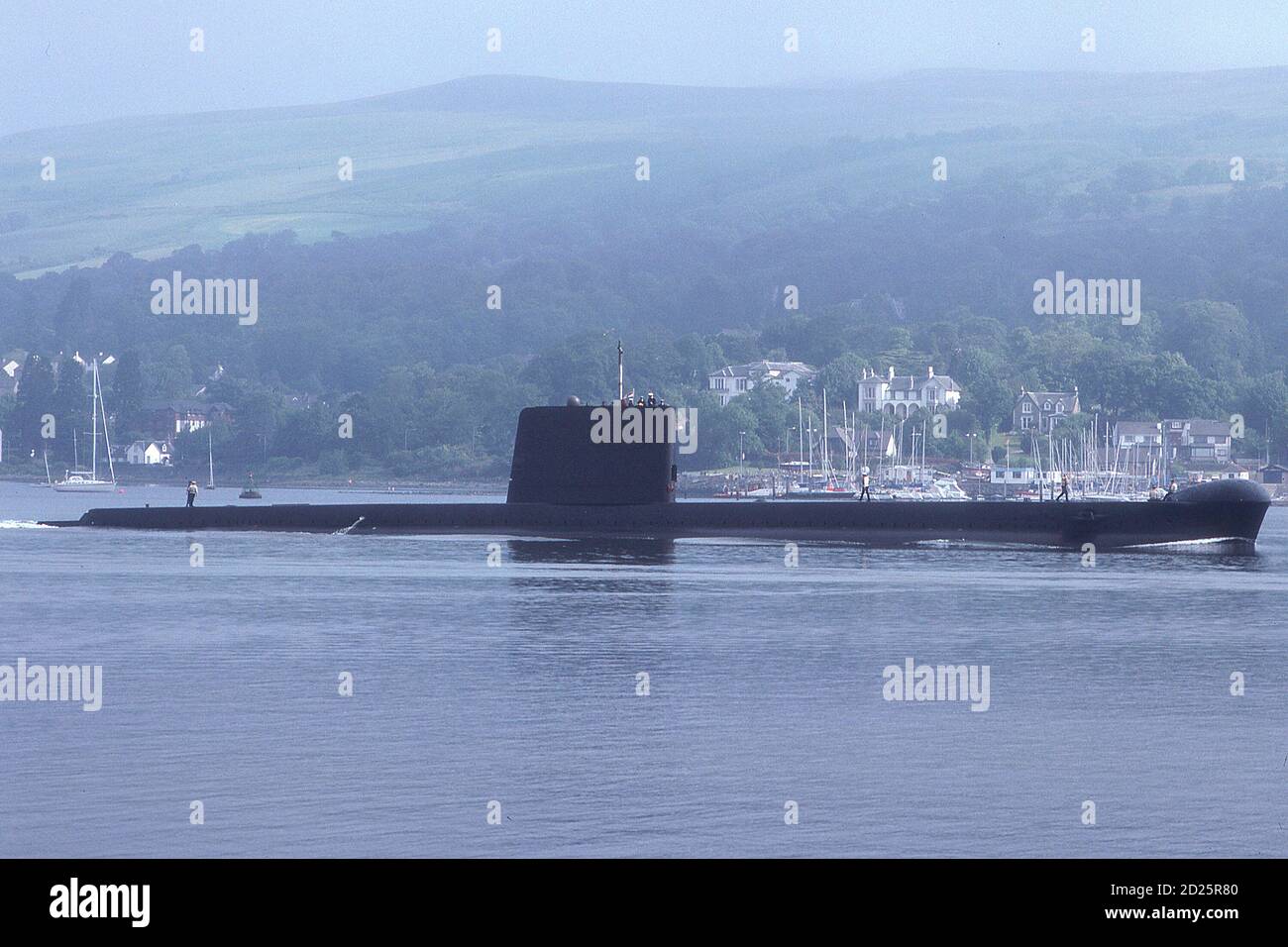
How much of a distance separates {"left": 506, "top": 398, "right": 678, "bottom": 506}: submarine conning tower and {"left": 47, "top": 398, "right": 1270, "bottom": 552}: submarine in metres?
0.02

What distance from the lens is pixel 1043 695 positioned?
848 inches

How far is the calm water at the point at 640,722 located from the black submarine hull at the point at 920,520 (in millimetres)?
6770

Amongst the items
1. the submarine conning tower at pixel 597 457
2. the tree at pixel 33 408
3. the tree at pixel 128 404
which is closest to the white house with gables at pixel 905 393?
the tree at pixel 128 404

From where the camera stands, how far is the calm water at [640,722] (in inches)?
566

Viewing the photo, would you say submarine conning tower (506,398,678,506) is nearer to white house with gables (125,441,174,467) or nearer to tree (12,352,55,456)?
white house with gables (125,441,174,467)

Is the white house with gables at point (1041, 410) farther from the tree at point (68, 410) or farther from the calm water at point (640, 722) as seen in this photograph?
the calm water at point (640, 722)

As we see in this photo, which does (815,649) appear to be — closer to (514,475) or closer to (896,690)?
(896,690)

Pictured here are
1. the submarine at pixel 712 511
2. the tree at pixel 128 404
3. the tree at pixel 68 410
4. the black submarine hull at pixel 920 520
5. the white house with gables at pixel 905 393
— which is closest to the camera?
the submarine at pixel 712 511

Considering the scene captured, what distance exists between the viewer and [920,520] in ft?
151

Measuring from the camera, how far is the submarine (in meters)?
43.6

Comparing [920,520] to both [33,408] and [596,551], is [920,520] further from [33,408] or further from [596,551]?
[33,408]

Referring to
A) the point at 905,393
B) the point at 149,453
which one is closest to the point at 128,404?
the point at 149,453

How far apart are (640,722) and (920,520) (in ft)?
91.8
